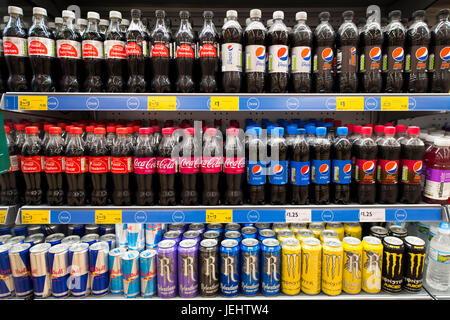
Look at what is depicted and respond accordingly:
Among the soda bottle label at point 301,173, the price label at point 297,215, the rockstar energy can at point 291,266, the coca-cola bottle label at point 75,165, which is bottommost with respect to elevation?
the rockstar energy can at point 291,266

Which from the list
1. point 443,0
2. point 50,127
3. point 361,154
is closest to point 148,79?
point 50,127

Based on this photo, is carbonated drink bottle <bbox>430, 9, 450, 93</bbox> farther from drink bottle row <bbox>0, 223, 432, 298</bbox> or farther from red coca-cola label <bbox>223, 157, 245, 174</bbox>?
red coca-cola label <bbox>223, 157, 245, 174</bbox>

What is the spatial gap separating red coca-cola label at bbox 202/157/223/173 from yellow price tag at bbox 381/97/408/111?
1002 mm

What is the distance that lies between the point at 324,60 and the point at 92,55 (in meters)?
1.43

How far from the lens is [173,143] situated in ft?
5.43

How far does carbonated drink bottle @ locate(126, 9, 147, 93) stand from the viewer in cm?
164

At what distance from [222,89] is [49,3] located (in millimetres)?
1555

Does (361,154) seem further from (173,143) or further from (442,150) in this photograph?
(173,143)

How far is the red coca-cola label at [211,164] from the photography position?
1.61 metres

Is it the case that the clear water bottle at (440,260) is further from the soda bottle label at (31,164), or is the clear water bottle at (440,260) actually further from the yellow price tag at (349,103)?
the soda bottle label at (31,164)

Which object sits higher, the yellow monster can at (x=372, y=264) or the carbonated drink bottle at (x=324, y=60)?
the carbonated drink bottle at (x=324, y=60)

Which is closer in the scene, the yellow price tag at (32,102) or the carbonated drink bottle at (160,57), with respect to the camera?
the yellow price tag at (32,102)

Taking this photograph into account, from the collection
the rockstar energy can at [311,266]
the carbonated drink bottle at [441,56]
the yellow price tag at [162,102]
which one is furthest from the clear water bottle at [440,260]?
the yellow price tag at [162,102]

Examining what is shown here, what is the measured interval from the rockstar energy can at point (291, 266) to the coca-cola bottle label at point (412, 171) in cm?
77
